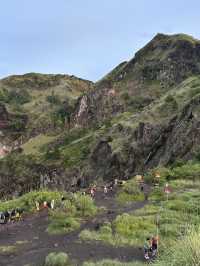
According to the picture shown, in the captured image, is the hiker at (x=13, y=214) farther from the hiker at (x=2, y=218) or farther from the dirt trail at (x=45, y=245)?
the dirt trail at (x=45, y=245)

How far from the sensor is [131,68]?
174750 millimetres

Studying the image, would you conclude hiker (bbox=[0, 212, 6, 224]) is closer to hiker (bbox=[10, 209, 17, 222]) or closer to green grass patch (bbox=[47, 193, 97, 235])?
hiker (bbox=[10, 209, 17, 222])

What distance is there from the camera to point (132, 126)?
Answer: 81.9m

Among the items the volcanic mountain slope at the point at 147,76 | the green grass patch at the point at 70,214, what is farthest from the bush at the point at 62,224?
the volcanic mountain slope at the point at 147,76

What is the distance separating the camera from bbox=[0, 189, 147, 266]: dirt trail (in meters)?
20.2

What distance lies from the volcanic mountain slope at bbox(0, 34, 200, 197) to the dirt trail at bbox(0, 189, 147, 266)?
24.3 m

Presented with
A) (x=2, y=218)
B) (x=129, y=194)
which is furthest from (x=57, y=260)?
(x=129, y=194)

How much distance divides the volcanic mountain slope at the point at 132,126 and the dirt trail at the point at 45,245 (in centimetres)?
2432

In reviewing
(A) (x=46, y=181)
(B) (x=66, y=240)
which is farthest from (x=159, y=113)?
(B) (x=66, y=240)

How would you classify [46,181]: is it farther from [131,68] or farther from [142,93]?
[131,68]

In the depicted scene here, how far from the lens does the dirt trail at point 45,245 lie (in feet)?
66.4

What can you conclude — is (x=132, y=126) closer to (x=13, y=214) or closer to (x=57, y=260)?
(x=13, y=214)

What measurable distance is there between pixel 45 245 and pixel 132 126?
6007 cm

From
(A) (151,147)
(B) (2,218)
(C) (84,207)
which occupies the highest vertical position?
(A) (151,147)
